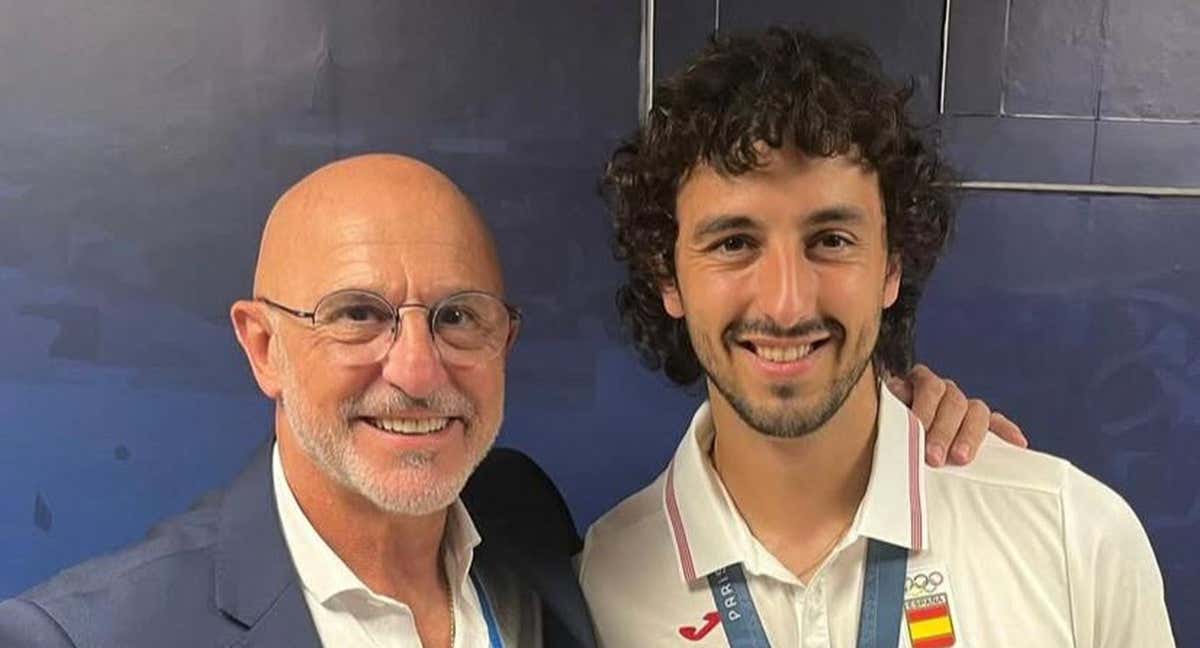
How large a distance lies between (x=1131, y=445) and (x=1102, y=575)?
74 centimetres

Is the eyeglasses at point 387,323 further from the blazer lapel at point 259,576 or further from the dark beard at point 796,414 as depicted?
the dark beard at point 796,414

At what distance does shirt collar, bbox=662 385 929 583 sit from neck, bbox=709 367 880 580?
0.04 metres

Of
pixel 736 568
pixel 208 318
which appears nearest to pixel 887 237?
pixel 736 568

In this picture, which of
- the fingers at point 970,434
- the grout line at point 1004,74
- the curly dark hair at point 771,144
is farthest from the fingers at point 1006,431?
the grout line at point 1004,74

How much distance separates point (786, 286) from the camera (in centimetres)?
159

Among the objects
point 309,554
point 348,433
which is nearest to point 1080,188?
point 348,433

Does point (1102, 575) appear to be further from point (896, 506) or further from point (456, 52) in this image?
point (456, 52)

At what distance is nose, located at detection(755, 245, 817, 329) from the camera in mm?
1590

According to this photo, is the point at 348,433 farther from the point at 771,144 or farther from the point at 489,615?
the point at 771,144

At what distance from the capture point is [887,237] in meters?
1.77

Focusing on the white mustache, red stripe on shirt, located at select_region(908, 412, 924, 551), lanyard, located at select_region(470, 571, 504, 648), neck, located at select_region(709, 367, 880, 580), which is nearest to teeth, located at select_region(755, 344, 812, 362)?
neck, located at select_region(709, 367, 880, 580)

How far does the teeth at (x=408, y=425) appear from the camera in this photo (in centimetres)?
152

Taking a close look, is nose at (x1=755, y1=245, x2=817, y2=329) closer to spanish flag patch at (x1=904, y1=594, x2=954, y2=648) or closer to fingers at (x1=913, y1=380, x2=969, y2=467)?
fingers at (x1=913, y1=380, x2=969, y2=467)

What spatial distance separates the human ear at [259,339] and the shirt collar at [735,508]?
0.68 metres
